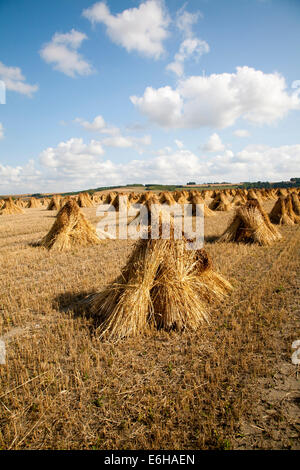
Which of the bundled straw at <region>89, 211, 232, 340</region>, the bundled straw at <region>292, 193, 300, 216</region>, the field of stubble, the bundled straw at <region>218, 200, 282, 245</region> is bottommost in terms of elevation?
the field of stubble

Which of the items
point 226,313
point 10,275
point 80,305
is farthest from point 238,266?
point 10,275

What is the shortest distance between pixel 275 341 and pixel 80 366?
9.14 ft

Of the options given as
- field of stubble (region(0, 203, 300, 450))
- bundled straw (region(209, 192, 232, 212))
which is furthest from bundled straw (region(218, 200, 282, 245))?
bundled straw (region(209, 192, 232, 212))

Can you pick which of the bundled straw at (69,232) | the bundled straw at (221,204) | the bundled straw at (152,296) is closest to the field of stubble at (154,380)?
the bundled straw at (152,296)

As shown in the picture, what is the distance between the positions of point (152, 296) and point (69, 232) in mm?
7187

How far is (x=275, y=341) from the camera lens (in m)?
3.64

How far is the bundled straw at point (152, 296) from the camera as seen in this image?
4016mm

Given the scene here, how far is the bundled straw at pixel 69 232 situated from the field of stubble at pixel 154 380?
16.4ft

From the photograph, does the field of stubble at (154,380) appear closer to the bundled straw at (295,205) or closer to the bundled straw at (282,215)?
the bundled straw at (282,215)

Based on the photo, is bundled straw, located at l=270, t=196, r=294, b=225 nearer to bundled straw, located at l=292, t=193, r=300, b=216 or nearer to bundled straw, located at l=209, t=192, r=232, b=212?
bundled straw, located at l=292, t=193, r=300, b=216

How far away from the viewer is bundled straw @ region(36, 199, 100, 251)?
10234mm

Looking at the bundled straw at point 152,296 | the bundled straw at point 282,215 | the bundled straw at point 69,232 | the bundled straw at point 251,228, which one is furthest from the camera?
the bundled straw at point 282,215

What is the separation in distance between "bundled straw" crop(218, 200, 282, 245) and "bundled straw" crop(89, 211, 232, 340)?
20.2ft
